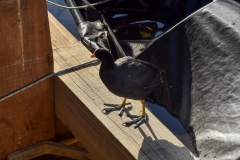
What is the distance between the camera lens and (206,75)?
8.34 ft

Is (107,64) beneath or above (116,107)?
above

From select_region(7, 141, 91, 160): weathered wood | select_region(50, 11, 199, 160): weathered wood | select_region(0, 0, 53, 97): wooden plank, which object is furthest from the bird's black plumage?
select_region(7, 141, 91, 160): weathered wood

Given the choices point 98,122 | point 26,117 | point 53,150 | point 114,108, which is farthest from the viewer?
point 53,150

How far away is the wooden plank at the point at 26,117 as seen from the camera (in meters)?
2.65

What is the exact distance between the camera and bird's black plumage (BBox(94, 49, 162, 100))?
8.45 ft

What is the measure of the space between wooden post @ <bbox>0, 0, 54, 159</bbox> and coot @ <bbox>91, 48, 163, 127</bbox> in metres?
0.37

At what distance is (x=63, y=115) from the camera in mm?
2793

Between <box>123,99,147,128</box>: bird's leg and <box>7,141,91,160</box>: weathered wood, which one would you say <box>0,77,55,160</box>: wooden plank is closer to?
<box>7,141,91,160</box>: weathered wood

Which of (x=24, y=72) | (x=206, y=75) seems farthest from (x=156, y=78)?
(x=24, y=72)

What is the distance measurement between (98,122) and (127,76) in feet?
1.29

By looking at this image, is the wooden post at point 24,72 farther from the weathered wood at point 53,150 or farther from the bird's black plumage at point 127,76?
the bird's black plumage at point 127,76

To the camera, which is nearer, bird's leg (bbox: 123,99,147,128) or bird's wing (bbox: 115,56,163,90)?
bird's leg (bbox: 123,99,147,128)

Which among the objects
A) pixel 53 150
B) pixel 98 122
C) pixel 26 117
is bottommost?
pixel 53 150

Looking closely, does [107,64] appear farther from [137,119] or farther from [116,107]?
[137,119]
